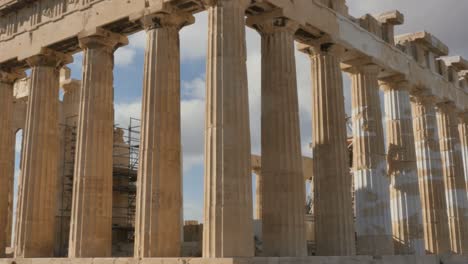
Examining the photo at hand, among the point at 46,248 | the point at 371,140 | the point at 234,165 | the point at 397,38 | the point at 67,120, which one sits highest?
the point at 397,38

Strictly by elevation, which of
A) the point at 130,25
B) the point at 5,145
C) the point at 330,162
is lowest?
the point at 330,162

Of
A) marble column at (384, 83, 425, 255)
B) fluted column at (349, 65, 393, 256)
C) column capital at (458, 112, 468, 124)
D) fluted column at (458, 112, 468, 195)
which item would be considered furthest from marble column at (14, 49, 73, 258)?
fluted column at (458, 112, 468, 195)

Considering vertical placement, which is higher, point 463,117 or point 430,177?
point 463,117

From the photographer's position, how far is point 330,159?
24188 millimetres

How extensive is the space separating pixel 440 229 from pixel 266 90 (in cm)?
1520

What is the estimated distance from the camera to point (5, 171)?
2823 centimetres

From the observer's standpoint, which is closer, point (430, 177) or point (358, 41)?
point (358, 41)

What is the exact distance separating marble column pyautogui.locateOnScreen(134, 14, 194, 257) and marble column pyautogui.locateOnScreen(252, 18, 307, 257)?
3145 mm

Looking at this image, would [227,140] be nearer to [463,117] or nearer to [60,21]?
[60,21]

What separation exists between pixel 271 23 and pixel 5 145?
14.7 meters

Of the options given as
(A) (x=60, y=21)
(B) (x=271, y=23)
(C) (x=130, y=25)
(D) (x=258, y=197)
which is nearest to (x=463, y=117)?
(D) (x=258, y=197)

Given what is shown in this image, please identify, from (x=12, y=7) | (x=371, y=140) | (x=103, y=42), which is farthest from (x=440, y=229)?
(x=12, y=7)

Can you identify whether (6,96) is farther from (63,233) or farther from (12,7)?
(63,233)

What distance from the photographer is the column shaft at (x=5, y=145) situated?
27.7 m
